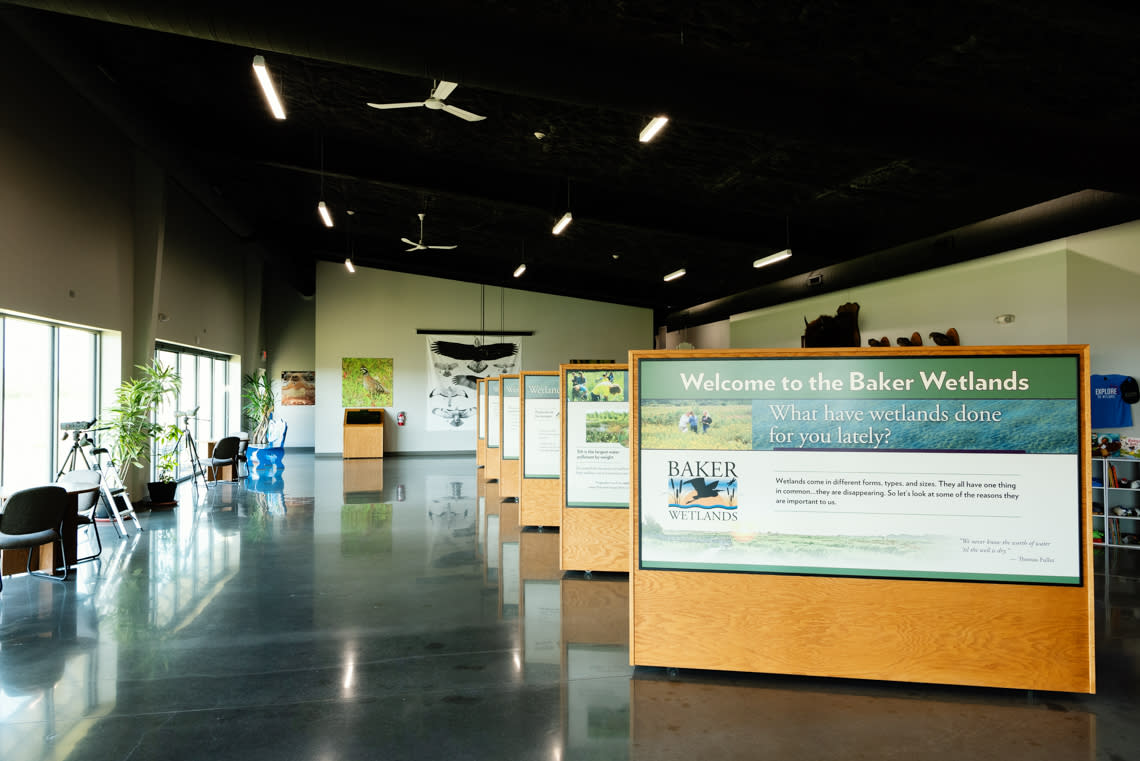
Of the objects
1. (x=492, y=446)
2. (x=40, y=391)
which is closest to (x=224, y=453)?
(x=40, y=391)

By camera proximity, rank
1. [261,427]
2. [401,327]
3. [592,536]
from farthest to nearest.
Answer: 1. [401,327]
2. [261,427]
3. [592,536]

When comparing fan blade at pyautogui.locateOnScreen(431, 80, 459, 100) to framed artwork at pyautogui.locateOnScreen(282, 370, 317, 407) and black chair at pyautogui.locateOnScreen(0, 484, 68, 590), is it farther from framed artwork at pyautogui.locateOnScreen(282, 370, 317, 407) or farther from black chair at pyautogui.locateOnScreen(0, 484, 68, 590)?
framed artwork at pyautogui.locateOnScreen(282, 370, 317, 407)

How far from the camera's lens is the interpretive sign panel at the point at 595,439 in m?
5.04

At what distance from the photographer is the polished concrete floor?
2.57 meters

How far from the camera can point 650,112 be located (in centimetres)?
510

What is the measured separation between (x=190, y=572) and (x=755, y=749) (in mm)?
4705

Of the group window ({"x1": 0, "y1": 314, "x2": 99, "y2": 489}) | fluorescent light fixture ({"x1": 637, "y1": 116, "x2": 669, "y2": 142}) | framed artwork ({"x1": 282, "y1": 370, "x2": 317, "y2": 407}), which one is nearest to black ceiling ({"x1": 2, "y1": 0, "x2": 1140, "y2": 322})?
fluorescent light fixture ({"x1": 637, "y1": 116, "x2": 669, "y2": 142})

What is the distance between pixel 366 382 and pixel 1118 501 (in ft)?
47.9

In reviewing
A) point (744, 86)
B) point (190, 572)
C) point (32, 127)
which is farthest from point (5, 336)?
point (744, 86)

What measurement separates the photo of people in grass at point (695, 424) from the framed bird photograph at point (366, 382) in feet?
46.1

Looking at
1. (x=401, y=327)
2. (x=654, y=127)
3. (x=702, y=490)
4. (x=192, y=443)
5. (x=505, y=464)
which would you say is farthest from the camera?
(x=401, y=327)

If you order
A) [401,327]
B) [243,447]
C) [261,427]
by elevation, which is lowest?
[243,447]

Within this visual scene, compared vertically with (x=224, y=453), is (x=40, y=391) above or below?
above

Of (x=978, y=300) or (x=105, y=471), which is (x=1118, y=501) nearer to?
(x=978, y=300)
